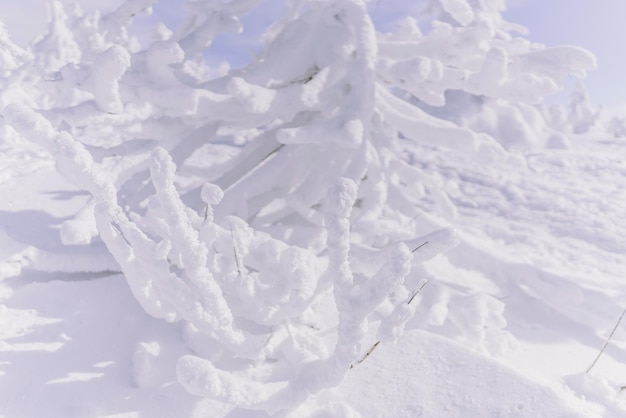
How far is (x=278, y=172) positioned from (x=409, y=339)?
3.69ft

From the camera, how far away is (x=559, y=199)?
5.17m

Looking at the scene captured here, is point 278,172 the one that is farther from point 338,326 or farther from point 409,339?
point 338,326

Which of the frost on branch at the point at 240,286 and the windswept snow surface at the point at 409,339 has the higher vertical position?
the frost on branch at the point at 240,286

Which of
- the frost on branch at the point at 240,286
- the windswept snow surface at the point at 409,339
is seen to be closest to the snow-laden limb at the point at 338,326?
the frost on branch at the point at 240,286

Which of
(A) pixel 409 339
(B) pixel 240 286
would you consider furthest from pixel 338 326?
(A) pixel 409 339

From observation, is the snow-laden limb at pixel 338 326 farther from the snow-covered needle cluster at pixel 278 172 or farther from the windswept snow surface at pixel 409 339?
the windswept snow surface at pixel 409 339

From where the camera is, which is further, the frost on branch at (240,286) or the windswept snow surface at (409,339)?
the windswept snow surface at (409,339)

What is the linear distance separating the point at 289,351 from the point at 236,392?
0.43 meters

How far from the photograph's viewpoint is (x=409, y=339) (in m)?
1.90

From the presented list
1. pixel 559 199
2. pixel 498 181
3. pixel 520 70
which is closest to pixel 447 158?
pixel 498 181

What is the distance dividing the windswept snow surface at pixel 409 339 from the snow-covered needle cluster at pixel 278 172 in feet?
0.55

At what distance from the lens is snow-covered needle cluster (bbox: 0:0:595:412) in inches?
54.9

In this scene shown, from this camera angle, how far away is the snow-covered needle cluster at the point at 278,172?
4.58 feet

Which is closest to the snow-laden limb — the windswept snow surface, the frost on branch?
the frost on branch
